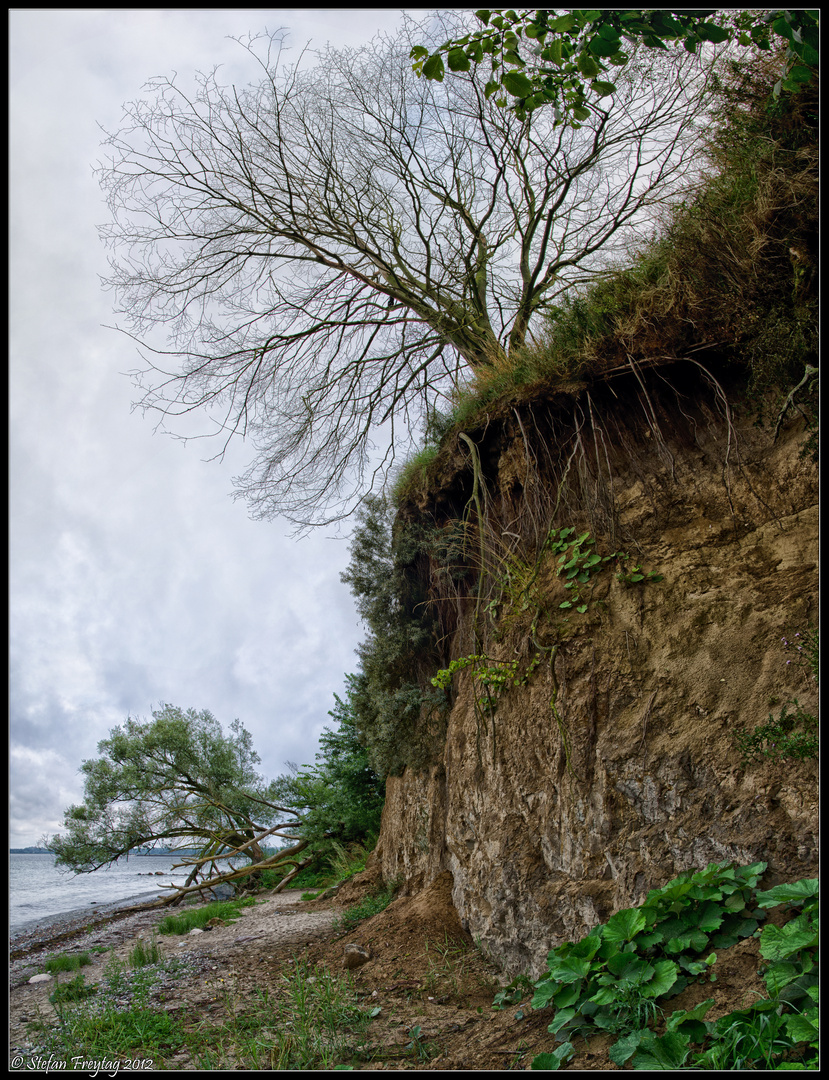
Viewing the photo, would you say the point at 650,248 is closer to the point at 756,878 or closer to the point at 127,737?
the point at 756,878

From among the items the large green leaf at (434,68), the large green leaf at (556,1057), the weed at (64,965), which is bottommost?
the large green leaf at (556,1057)

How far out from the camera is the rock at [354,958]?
501 centimetres

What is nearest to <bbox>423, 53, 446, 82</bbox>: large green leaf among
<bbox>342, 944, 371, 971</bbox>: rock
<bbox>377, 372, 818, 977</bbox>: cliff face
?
<bbox>377, 372, 818, 977</bbox>: cliff face

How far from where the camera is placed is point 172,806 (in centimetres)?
1265

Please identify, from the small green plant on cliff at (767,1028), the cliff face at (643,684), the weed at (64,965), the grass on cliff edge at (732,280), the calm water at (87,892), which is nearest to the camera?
the small green plant on cliff at (767,1028)

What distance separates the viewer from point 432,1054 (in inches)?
129

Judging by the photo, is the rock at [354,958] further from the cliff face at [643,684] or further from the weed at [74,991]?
the weed at [74,991]

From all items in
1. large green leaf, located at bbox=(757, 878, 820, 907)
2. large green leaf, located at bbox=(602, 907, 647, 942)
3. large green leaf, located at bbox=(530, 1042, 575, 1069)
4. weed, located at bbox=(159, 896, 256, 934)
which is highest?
weed, located at bbox=(159, 896, 256, 934)

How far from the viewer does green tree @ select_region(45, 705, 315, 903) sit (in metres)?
12.1

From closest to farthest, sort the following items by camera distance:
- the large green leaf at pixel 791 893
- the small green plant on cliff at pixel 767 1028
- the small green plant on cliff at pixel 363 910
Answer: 1. the small green plant on cliff at pixel 767 1028
2. the large green leaf at pixel 791 893
3. the small green plant on cliff at pixel 363 910

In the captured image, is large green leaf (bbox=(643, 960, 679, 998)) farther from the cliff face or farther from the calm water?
the calm water

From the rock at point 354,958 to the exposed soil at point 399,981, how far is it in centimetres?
10

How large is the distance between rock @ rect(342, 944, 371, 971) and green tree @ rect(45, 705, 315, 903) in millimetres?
7727

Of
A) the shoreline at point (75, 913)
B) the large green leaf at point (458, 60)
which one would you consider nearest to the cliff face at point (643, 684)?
the large green leaf at point (458, 60)
